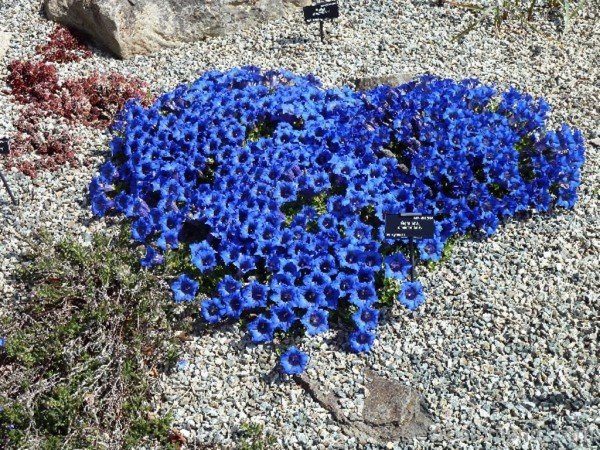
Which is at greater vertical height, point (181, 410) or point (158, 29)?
point (158, 29)

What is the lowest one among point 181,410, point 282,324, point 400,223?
point 181,410

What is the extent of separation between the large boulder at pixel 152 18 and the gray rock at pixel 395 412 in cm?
405

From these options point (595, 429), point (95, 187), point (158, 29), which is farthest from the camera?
point (158, 29)

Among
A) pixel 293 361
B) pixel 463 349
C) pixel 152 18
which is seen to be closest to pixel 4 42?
pixel 152 18

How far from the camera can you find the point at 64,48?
285 inches

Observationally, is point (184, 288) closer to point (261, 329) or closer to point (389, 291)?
point (261, 329)

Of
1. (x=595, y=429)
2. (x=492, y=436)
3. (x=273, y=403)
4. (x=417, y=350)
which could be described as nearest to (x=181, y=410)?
(x=273, y=403)

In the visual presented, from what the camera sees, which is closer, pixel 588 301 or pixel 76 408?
pixel 76 408

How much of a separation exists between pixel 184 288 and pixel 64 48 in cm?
331

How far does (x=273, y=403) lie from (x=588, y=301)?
197 centimetres

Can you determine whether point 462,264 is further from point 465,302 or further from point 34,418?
point 34,418

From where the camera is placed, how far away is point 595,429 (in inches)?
167

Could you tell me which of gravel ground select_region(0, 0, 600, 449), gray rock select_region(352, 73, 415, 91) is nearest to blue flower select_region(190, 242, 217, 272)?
gravel ground select_region(0, 0, 600, 449)

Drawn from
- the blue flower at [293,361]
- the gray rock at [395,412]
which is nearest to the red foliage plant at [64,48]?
the blue flower at [293,361]
